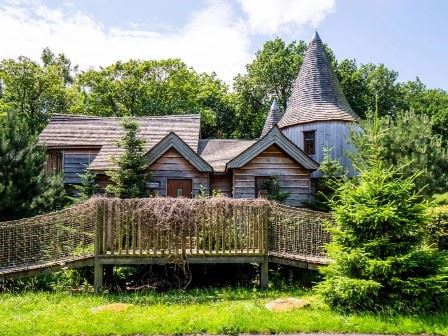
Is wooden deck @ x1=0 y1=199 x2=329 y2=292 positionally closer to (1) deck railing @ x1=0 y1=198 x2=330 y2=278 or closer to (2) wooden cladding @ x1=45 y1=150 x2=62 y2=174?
(1) deck railing @ x1=0 y1=198 x2=330 y2=278

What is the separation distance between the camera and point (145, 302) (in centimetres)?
922

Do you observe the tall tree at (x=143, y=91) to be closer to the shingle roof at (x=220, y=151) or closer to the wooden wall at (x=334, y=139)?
the shingle roof at (x=220, y=151)

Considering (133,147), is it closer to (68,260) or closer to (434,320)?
(68,260)

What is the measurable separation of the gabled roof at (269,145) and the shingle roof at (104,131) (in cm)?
390

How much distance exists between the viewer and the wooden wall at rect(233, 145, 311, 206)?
61.8ft

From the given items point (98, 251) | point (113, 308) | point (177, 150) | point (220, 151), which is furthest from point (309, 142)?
point (113, 308)

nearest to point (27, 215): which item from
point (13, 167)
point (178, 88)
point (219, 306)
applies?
point (13, 167)

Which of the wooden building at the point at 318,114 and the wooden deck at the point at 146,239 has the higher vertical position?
the wooden building at the point at 318,114

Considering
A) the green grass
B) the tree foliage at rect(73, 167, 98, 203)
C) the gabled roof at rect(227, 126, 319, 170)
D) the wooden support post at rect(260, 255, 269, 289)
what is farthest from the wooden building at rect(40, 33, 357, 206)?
the green grass

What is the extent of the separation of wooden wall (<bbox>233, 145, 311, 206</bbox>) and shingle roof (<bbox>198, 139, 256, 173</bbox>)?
107 centimetres

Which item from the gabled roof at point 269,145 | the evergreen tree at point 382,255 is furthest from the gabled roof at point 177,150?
the evergreen tree at point 382,255

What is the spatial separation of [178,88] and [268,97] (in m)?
10.5

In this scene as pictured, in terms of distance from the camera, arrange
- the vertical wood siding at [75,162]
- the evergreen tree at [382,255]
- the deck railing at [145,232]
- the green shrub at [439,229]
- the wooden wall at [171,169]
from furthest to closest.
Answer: the vertical wood siding at [75,162] < the wooden wall at [171,169] < the green shrub at [439,229] < the deck railing at [145,232] < the evergreen tree at [382,255]

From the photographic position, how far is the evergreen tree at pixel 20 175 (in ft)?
43.8
